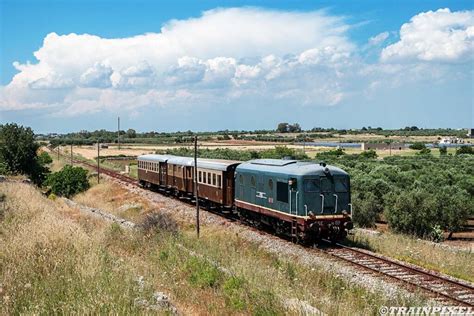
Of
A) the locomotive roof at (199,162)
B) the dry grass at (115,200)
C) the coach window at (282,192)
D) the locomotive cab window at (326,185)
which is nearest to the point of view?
the locomotive cab window at (326,185)

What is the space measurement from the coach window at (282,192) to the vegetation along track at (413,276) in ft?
8.18

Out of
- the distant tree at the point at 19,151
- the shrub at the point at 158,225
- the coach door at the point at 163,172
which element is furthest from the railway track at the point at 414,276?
the distant tree at the point at 19,151

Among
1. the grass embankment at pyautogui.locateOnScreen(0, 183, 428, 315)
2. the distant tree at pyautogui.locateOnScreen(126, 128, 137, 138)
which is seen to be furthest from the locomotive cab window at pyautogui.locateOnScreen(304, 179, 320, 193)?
the distant tree at pyautogui.locateOnScreen(126, 128, 137, 138)

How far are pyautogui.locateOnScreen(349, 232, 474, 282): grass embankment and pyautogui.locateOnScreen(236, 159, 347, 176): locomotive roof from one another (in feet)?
10.3

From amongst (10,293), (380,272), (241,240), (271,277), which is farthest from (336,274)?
(10,293)

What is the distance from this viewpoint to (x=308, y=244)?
1948cm

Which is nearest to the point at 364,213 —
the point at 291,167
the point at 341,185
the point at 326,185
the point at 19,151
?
the point at 341,185

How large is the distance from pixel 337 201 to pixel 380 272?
16.4 ft

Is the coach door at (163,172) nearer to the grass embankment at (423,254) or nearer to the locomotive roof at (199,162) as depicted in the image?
the locomotive roof at (199,162)

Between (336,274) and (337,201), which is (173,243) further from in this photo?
(337,201)

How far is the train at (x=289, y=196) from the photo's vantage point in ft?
63.0

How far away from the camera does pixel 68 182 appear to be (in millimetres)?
49312

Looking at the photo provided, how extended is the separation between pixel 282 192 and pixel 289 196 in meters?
0.60

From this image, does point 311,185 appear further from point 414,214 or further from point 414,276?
point 414,214
